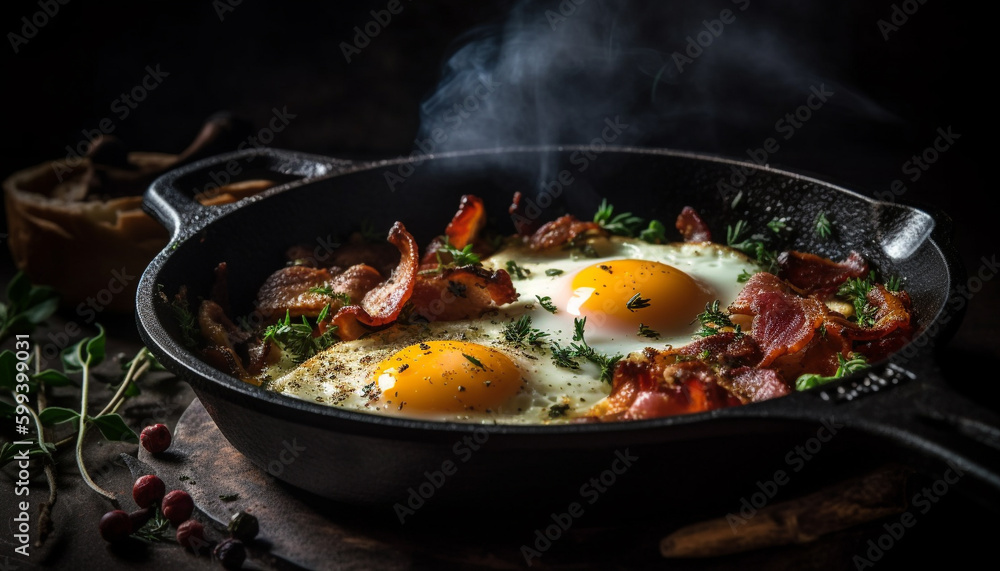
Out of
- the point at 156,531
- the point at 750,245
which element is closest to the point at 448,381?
the point at 156,531

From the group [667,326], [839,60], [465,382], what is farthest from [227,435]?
[839,60]

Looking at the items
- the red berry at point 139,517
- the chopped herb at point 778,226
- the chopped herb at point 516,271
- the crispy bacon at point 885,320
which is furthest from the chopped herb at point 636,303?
the red berry at point 139,517

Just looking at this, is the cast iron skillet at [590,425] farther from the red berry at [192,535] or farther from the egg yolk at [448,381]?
the egg yolk at [448,381]

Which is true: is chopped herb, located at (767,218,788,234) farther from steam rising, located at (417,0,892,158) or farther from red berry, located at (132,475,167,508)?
red berry, located at (132,475,167,508)

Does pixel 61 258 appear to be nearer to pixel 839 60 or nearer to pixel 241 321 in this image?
pixel 241 321

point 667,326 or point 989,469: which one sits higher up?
point 989,469

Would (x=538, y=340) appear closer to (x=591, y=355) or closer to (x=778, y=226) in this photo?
(x=591, y=355)
